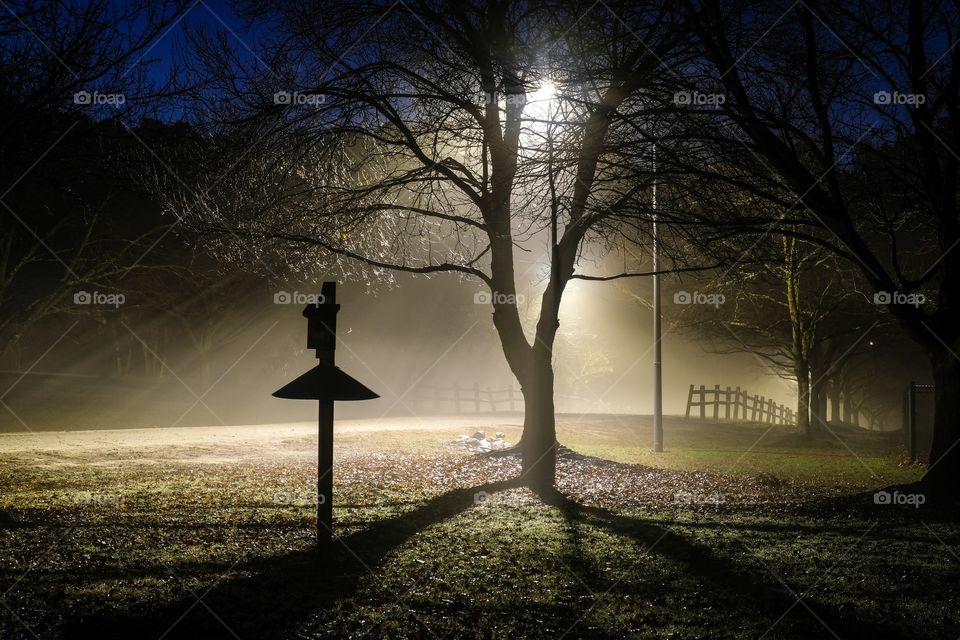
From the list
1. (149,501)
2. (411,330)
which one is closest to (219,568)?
(149,501)

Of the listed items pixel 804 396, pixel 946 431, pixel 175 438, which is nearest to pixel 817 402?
pixel 804 396

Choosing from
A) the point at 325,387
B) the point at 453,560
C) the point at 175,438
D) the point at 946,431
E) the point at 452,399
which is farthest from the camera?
the point at 452,399

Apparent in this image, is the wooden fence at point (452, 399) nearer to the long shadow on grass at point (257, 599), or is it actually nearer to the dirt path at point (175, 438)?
the dirt path at point (175, 438)

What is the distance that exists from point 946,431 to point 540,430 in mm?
5575

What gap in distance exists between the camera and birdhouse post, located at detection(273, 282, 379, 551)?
6.87 meters

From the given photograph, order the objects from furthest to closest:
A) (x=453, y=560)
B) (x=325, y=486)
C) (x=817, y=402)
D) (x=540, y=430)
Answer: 1. (x=817, y=402)
2. (x=540, y=430)
3. (x=453, y=560)
4. (x=325, y=486)

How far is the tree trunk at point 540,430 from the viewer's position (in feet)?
39.6

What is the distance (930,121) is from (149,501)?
36.4 feet

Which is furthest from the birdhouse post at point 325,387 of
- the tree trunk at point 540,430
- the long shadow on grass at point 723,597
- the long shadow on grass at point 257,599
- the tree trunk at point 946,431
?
the tree trunk at point 946,431

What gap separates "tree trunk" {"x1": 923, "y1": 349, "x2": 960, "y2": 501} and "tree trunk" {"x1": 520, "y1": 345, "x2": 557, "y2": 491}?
17.0ft

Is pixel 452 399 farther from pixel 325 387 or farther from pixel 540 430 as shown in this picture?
pixel 325 387

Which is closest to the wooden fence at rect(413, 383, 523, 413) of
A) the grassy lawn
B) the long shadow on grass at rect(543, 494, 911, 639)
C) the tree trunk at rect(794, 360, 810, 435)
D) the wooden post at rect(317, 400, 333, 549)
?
the tree trunk at rect(794, 360, 810, 435)

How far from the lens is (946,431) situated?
9.94 metres

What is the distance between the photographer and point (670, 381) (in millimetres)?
69875
